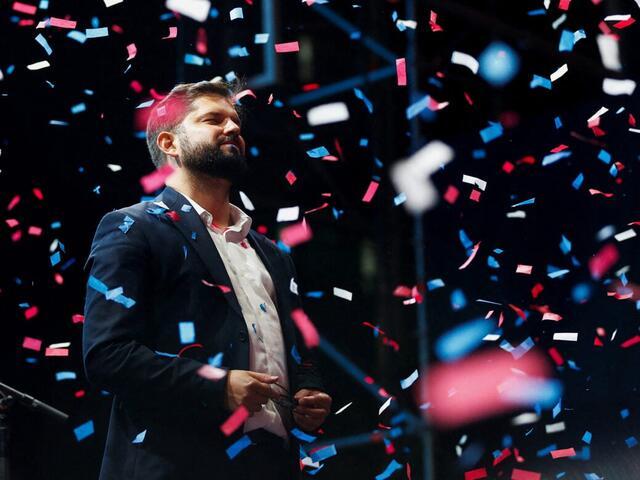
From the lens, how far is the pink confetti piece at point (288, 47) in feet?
11.8

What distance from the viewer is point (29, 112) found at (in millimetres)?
2498

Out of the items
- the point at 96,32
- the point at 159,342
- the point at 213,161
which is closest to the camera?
the point at 159,342

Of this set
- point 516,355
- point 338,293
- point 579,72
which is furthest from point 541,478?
point 579,72

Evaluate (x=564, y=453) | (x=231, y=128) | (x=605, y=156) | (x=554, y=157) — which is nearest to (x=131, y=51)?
(x=231, y=128)

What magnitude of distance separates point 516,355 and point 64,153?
7.60 ft

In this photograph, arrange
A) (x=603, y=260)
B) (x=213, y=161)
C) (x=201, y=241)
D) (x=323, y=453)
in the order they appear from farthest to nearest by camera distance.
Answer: (x=603, y=260) < (x=323, y=453) < (x=213, y=161) < (x=201, y=241)

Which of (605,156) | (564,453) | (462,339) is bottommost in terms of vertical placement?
(564,453)

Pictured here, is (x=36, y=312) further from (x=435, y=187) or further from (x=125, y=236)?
(x=435, y=187)

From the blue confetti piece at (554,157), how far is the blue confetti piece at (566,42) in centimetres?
63

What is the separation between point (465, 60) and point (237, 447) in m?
3.09

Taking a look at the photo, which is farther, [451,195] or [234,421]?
[451,195]

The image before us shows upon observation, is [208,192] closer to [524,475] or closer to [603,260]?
[603,260]

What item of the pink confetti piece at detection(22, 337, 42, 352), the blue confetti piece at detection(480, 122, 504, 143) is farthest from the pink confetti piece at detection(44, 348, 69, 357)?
the blue confetti piece at detection(480, 122, 504, 143)

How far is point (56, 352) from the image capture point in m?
2.51
